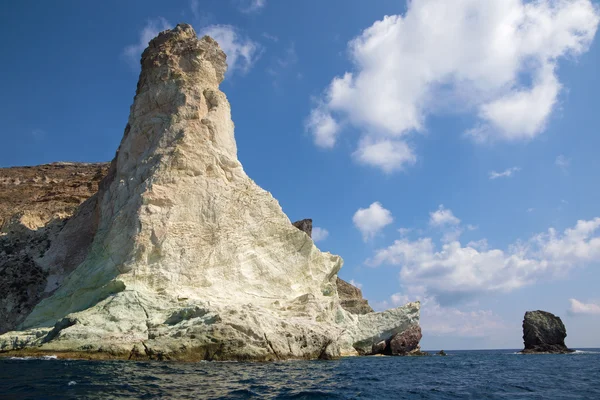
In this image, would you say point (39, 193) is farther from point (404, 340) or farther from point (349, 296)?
point (404, 340)

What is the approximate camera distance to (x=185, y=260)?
26.4 m

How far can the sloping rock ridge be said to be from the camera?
20859mm

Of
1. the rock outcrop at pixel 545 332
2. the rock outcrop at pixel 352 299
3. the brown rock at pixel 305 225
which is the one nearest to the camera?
the rock outcrop at pixel 352 299

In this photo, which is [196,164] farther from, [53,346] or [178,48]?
[53,346]

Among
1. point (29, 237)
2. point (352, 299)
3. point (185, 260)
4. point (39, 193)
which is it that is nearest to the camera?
point (185, 260)

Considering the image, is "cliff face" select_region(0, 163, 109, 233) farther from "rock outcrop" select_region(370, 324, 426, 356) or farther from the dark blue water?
"rock outcrop" select_region(370, 324, 426, 356)

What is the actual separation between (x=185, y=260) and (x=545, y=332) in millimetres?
47779

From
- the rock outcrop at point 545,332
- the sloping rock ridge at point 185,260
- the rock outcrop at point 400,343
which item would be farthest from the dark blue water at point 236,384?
the rock outcrop at point 545,332

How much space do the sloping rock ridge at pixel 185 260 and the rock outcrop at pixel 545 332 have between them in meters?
25.4

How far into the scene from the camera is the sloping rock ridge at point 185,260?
20.9m

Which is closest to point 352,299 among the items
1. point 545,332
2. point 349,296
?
point 349,296

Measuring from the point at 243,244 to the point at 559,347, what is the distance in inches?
1799

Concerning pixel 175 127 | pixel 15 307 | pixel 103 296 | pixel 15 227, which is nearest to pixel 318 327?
pixel 103 296

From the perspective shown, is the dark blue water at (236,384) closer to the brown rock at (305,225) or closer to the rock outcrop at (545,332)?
the rock outcrop at (545,332)
